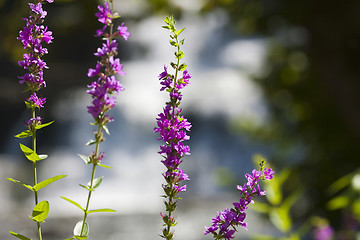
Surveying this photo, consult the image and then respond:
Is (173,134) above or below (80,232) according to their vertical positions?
above

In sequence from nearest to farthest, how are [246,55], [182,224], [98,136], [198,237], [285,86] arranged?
[98,136], [285,86], [198,237], [182,224], [246,55]

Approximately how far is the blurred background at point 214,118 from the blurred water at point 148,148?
0.13 feet

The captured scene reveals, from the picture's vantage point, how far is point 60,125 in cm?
1656

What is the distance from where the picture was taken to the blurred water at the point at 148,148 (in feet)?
41.2

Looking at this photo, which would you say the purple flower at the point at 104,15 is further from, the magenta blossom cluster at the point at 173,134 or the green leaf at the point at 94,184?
the green leaf at the point at 94,184

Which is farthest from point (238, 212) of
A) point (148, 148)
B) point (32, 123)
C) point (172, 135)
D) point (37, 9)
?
point (148, 148)

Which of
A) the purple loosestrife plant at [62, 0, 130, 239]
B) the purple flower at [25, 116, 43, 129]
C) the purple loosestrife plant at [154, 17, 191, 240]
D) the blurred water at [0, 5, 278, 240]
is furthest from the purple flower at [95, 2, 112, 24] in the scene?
the blurred water at [0, 5, 278, 240]

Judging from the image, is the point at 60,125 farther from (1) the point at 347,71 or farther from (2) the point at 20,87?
(1) the point at 347,71

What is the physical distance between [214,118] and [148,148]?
215cm

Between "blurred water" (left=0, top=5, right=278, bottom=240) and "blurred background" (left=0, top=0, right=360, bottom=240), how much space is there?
39 millimetres

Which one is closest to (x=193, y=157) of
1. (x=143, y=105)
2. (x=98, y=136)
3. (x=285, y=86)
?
(x=143, y=105)

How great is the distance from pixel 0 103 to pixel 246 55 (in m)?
8.06

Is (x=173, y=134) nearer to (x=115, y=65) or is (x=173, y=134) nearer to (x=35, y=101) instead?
(x=115, y=65)

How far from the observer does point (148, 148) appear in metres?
16.2
